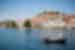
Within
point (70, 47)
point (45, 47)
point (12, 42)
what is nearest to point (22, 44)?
→ point (12, 42)

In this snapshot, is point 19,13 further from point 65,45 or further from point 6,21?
point 65,45

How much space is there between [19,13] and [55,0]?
34 cm

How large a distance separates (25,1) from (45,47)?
0.45 meters

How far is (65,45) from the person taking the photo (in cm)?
119

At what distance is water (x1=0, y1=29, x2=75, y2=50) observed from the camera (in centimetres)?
118

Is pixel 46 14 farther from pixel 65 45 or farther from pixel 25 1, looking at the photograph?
pixel 65 45

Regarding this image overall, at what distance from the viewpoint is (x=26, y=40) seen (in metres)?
1.18

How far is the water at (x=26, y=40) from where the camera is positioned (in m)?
1.18

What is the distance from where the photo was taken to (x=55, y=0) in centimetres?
120

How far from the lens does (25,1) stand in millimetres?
1194

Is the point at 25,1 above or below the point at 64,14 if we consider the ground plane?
above

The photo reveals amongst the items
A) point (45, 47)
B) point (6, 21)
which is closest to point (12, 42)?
point (6, 21)

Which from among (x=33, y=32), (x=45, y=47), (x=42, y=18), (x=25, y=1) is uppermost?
(x=25, y=1)

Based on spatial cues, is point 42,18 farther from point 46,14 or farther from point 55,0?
point 55,0
